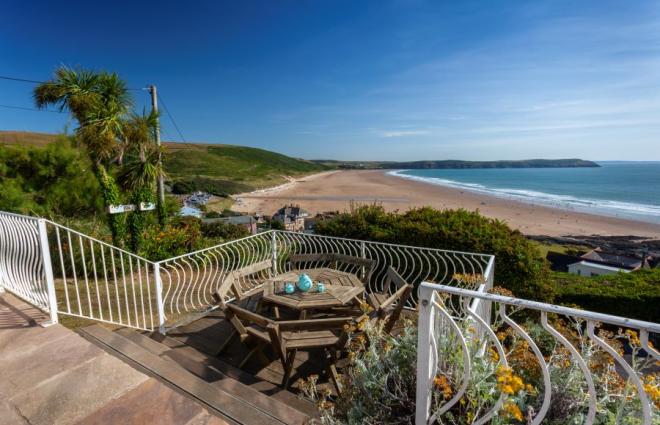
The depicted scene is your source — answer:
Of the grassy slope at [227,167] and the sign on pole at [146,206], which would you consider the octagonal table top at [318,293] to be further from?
the grassy slope at [227,167]

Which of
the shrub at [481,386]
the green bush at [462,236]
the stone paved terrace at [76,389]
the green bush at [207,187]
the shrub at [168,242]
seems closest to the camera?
the shrub at [481,386]

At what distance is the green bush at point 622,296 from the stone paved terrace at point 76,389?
22.2ft

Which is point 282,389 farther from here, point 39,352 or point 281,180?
point 281,180

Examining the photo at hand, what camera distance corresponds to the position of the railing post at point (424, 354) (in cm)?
151

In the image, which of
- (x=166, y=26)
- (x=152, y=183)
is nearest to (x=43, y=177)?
(x=152, y=183)

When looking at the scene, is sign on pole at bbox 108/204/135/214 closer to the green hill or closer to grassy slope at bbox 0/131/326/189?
the green hill

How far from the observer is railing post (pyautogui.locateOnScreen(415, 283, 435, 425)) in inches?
59.4

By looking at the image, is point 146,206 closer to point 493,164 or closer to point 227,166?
point 227,166

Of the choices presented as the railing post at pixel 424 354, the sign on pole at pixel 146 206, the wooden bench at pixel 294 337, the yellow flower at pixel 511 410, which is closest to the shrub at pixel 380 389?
the railing post at pixel 424 354

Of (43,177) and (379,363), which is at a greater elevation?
(43,177)

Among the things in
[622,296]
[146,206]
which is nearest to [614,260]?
[622,296]

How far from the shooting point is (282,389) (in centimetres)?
309

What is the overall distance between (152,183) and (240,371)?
541 cm

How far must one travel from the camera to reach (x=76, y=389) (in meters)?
2.33
